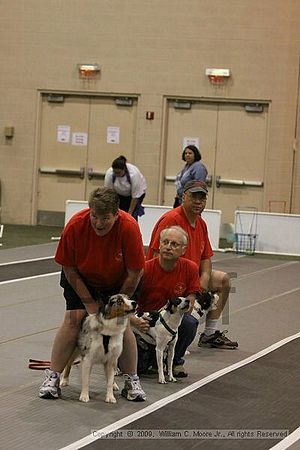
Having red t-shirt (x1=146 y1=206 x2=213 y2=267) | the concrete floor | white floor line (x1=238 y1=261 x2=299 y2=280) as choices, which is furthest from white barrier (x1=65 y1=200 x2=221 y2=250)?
red t-shirt (x1=146 y1=206 x2=213 y2=267)

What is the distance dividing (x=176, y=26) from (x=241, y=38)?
45.1 inches

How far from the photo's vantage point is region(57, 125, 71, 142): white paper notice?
1808cm

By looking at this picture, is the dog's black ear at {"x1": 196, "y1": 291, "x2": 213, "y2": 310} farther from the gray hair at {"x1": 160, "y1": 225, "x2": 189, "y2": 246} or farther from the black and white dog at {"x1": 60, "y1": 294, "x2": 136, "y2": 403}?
the black and white dog at {"x1": 60, "y1": 294, "x2": 136, "y2": 403}

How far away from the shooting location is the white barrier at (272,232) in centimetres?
1483

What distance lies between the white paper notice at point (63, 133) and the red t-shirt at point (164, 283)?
11.8 m

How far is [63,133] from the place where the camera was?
18.1m

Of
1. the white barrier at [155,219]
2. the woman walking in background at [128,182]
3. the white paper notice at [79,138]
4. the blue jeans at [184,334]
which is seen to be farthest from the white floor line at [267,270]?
the white paper notice at [79,138]

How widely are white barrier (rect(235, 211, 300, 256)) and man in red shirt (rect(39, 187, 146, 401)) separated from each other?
9251 mm

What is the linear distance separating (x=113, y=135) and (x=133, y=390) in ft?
40.5

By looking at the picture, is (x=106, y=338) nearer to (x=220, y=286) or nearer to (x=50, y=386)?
(x=50, y=386)

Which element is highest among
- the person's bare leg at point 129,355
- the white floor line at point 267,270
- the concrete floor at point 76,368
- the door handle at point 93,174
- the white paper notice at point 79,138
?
the white paper notice at point 79,138

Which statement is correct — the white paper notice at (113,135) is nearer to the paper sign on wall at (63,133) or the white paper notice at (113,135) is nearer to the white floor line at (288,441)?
the paper sign on wall at (63,133)

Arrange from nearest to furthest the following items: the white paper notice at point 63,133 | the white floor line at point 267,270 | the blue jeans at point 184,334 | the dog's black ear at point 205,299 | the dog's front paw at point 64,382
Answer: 1. the dog's front paw at point 64,382
2. the blue jeans at point 184,334
3. the dog's black ear at point 205,299
4. the white floor line at point 267,270
5. the white paper notice at point 63,133

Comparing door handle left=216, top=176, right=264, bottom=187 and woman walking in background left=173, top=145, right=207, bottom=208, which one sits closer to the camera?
woman walking in background left=173, top=145, right=207, bottom=208
